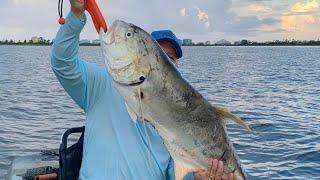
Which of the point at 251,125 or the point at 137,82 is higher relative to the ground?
the point at 137,82

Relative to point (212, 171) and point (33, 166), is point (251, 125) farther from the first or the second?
point (212, 171)

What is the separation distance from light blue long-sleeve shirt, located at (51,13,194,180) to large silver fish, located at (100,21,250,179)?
554mm

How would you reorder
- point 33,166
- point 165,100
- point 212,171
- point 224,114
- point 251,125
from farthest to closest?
point 251,125, point 33,166, point 212,171, point 224,114, point 165,100

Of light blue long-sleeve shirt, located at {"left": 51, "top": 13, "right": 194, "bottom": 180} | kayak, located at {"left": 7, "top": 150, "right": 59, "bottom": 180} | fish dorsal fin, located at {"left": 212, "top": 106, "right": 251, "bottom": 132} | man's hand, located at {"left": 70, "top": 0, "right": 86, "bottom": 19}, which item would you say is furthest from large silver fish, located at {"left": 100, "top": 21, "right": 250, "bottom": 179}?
kayak, located at {"left": 7, "top": 150, "right": 59, "bottom": 180}

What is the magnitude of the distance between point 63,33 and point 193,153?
142 centimetres

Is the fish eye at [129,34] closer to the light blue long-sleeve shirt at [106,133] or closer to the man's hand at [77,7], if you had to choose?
the man's hand at [77,7]

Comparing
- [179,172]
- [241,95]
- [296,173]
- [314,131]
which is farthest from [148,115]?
[241,95]

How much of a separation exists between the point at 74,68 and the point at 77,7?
1.93 feet

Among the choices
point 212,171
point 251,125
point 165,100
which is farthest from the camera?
point 251,125

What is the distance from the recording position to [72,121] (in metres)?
20.2

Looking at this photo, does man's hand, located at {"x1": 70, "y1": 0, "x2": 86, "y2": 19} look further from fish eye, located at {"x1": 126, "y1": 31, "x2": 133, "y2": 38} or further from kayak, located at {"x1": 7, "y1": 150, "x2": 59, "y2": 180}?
kayak, located at {"x1": 7, "y1": 150, "x2": 59, "y2": 180}

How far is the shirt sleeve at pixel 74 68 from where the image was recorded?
4.39 m

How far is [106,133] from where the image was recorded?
4789mm

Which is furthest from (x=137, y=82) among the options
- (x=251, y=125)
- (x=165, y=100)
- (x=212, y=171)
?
(x=251, y=125)
